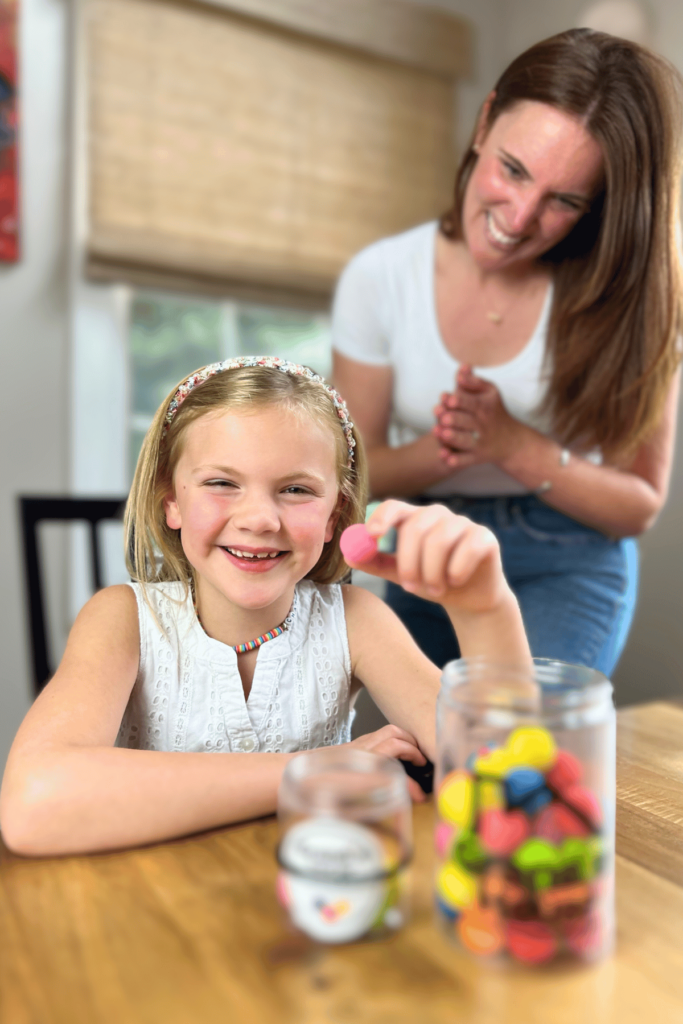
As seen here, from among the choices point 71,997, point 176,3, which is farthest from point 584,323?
point 176,3

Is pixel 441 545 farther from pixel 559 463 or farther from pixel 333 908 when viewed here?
pixel 559 463

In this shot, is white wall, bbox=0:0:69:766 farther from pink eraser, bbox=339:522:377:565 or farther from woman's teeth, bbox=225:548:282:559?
pink eraser, bbox=339:522:377:565

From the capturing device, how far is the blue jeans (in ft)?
4.75

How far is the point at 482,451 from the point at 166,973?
0.97 metres

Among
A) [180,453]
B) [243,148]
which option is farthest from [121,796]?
[243,148]

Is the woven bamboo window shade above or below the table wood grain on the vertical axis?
above

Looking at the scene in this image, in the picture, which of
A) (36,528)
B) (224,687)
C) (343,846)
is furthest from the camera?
(36,528)

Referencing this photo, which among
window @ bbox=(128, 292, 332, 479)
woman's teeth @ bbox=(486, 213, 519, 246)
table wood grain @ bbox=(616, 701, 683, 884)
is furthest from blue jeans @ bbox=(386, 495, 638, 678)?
window @ bbox=(128, 292, 332, 479)

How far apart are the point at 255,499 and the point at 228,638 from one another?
19cm

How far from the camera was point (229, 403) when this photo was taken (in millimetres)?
896

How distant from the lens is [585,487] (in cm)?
143

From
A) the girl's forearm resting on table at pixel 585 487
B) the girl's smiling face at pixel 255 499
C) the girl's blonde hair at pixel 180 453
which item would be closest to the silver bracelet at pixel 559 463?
the girl's forearm resting on table at pixel 585 487

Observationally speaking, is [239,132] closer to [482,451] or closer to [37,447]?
[37,447]

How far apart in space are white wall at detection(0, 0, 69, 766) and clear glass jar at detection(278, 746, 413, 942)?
6.17 feet
